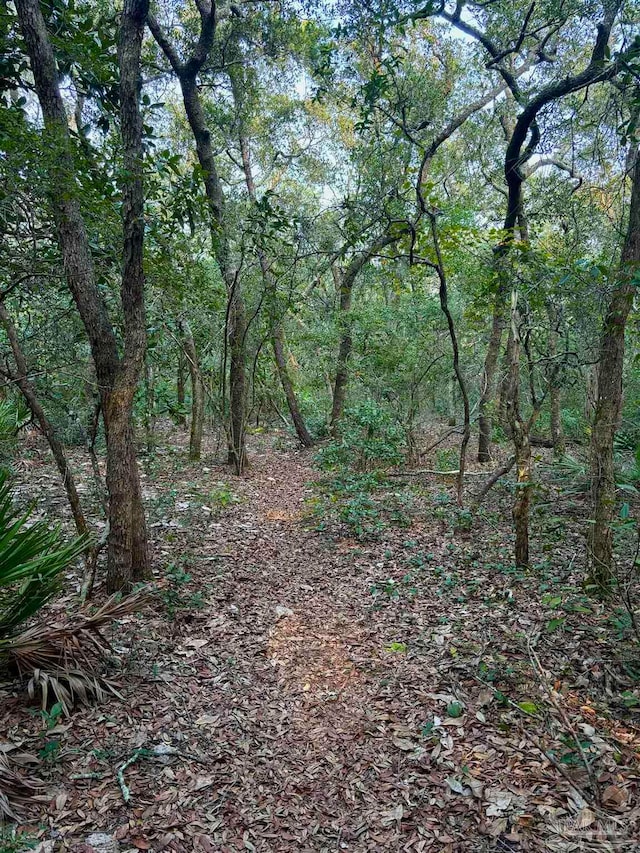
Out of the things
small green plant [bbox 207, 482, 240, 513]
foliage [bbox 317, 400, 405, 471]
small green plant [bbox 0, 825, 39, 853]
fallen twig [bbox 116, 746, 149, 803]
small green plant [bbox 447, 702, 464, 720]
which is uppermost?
foliage [bbox 317, 400, 405, 471]

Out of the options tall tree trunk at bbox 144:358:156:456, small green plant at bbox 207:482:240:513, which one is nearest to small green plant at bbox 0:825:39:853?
small green plant at bbox 207:482:240:513

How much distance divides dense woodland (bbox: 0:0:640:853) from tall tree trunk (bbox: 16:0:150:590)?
0.02 metres

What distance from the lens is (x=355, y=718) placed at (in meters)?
3.38

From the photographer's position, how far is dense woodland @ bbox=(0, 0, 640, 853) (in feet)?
8.70

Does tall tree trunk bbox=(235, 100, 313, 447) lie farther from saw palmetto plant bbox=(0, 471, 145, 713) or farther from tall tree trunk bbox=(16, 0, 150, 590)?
saw palmetto plant bbox=(0, 471, 145, 713)

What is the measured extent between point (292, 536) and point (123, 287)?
4055 millimetres

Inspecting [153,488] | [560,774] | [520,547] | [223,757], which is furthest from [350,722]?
[153,488]

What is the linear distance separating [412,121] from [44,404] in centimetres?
704

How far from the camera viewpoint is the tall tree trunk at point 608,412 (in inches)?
152

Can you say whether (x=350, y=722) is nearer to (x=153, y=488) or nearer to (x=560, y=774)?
(x=560, y=774)

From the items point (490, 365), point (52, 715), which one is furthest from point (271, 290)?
point (52, 715)

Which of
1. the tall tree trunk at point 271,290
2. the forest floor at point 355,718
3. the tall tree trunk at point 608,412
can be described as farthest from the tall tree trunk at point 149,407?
the tall tree trunk at point 608,412

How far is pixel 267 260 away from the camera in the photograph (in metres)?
10.2

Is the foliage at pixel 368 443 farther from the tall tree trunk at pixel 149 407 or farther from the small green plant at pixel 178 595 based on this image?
the small green plant at pixel 178 595
